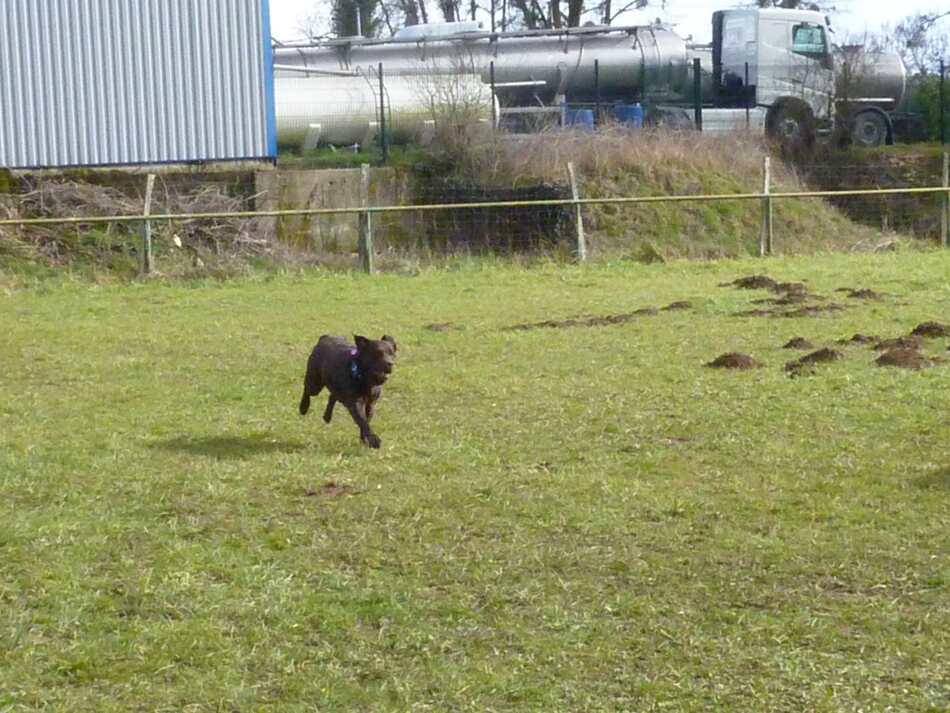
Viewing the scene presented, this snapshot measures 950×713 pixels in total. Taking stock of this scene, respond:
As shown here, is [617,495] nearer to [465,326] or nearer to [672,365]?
[672,365]

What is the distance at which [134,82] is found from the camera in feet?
79.4

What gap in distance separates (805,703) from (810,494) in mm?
2641

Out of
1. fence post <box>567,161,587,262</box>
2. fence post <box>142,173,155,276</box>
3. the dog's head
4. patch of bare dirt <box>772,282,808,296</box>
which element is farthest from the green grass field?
fence post <box>567,161,587,262</box>

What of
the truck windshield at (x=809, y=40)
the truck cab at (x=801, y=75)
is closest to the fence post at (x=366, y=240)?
the truck cab at (x=801, y=75)

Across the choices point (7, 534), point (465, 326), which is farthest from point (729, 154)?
point (7, 534)

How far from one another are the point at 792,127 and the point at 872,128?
96.2 inches

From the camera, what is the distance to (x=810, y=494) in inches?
278

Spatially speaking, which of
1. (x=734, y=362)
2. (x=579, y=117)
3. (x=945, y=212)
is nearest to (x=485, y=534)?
(x=734, y=362)

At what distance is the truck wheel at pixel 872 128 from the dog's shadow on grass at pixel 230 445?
2255 centimetres

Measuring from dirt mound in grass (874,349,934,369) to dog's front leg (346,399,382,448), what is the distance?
14.4ft

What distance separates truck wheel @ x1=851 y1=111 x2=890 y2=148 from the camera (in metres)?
29.1

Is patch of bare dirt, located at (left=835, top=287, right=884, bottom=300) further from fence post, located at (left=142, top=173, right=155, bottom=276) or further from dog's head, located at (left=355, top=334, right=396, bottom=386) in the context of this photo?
fence post, located at (left=142, top=173, right=155, bottom=276)

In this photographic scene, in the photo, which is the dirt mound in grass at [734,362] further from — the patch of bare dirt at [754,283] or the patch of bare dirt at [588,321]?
the patch of bare dirt at [754,283]

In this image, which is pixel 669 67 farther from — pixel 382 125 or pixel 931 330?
pixel 931 330
